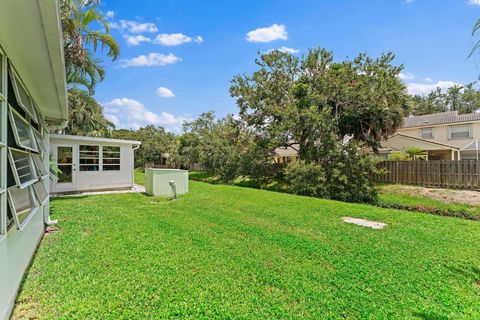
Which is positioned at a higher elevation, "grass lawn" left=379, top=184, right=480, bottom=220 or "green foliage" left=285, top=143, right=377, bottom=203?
"green foliage" left=285, top=143, right=377, bottom=203

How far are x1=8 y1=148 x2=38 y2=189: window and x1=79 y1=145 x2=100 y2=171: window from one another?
8.71 metres

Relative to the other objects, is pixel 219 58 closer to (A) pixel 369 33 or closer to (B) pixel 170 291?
(A) pixel 369 33

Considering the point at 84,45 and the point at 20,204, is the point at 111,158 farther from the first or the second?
the point at 20,204

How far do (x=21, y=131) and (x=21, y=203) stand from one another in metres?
0.96

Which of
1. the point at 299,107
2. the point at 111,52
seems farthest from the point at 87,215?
the point at 299,107

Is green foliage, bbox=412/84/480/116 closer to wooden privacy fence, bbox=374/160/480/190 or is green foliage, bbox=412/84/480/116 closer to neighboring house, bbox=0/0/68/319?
wooden privacy fence, bbox=374/160/480/190

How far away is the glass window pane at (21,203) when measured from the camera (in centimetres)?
265

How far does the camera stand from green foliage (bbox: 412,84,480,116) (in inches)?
1426

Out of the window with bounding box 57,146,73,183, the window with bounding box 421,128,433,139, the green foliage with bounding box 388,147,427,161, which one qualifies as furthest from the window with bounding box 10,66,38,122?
the window with bounding box 421,128,433,139

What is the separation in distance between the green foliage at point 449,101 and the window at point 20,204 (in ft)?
144

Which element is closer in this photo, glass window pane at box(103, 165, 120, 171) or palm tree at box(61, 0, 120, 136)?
palm tree at box(61, 0, 120, 136)

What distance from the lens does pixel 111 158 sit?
1249 cm

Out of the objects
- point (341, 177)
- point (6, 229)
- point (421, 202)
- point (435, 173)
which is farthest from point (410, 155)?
point (6, 229)

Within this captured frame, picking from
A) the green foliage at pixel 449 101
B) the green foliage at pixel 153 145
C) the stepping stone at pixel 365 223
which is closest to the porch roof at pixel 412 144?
the stepping stone at pixel 365 223
